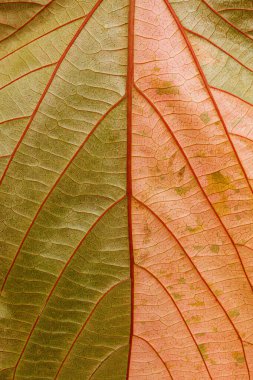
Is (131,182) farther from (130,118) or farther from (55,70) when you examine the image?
(55,70)

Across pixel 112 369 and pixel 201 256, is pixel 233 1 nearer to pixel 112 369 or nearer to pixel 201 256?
pixel 201 256

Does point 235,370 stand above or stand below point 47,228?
below

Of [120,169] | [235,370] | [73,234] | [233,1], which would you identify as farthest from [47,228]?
[233,1]

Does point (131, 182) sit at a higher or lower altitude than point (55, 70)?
lower

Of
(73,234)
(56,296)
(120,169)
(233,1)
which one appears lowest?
(56,296)

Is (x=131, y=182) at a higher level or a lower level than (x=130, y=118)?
lower

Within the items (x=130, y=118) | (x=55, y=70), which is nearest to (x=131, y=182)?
(x=130, y=118)
